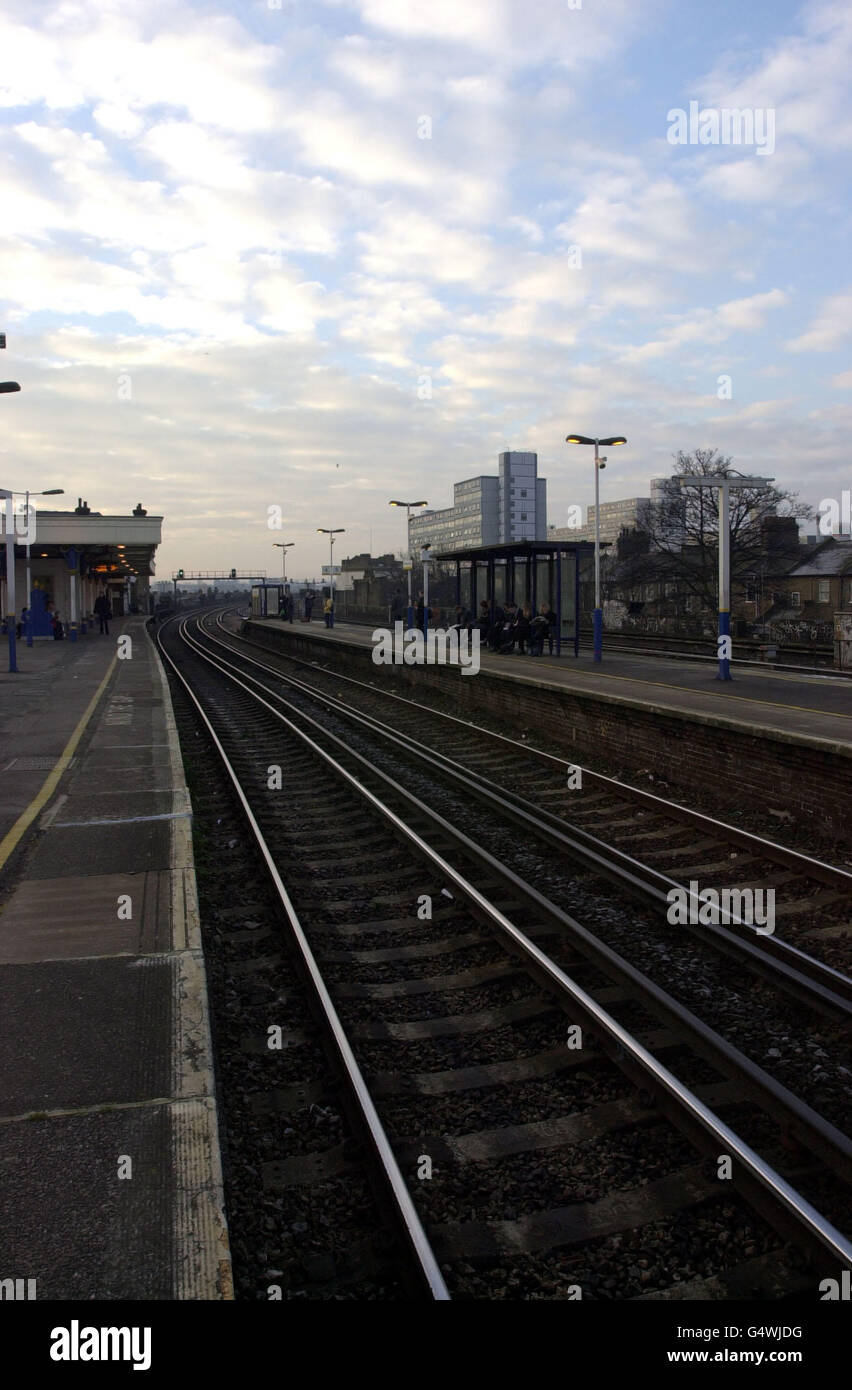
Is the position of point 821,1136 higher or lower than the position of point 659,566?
lower

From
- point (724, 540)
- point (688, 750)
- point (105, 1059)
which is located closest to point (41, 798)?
point (105, 1059)

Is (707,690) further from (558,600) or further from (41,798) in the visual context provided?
(41,798)

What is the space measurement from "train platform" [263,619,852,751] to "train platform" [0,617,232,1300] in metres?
6.70

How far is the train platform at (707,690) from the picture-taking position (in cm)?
1122

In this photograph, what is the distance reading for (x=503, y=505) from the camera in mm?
124625

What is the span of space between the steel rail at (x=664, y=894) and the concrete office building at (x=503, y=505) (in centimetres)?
10544

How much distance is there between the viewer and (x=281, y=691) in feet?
80.9

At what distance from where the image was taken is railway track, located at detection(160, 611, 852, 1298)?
10.8 feet

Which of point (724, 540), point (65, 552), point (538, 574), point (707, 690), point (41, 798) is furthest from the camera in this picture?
point (65, 552)

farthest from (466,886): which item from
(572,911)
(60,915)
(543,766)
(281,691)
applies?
(281,691)

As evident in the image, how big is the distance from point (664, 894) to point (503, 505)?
12092 cm

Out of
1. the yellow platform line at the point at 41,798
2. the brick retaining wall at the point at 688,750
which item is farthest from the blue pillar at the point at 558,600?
the yellow platform line at the point at 41,798
